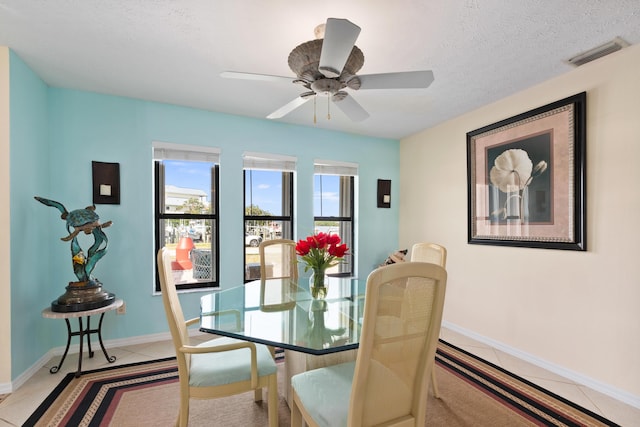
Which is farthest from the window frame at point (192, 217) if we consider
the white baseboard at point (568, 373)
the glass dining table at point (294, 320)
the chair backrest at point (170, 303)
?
the white baseboard at point (568, 373)

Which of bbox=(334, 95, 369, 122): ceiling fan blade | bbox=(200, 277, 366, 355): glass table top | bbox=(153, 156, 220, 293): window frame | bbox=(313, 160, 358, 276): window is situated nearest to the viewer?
bbox=(200, 277, 366, 355): glass table top

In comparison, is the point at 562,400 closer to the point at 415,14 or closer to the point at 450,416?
the point at 450,416

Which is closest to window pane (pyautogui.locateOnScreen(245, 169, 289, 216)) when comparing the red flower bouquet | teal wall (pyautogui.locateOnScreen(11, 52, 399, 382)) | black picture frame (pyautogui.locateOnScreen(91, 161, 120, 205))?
teal wall (pyautogui.locateOnScreen(11, 52, 399, 382))

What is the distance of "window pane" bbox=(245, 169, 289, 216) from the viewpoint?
382cm

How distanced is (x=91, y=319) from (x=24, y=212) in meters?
1.17

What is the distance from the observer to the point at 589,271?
237 centimetres

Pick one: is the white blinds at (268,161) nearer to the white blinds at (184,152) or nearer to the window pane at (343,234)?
the white blinds at (184,152)

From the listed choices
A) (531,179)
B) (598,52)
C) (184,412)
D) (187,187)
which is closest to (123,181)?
(187,187)

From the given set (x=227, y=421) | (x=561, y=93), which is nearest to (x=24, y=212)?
(x=227, y=421)

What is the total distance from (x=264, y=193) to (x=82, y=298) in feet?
6.99

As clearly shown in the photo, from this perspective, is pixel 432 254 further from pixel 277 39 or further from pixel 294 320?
pixel 277 39

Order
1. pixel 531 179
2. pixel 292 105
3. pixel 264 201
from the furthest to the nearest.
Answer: pixel 264 201, pixel 531 179, pixel 292 105

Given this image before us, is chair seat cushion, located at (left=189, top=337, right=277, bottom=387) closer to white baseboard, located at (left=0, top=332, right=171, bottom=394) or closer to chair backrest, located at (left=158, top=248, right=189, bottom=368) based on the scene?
chair backrest, located at (left=158, top=248, right=189, bottom=368)

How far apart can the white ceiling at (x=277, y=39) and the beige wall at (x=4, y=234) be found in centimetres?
27
